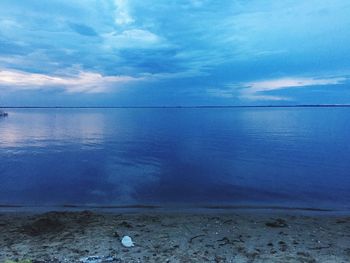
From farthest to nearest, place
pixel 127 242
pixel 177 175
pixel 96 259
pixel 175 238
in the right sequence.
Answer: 1. pixel 177 175
2. pixel 175 238
3. pixel 127 242
4. pixel 96 259

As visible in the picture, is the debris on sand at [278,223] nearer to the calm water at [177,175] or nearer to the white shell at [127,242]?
the calm water at [177,175]

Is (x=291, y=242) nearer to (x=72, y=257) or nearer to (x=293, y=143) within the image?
(x=72, y=257)

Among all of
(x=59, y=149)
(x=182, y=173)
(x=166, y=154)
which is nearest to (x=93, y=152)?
(x=59, y=149)

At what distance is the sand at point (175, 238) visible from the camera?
29.0ft

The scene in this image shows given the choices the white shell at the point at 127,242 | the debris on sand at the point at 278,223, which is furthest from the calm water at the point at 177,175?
the white shell at the point at 127,242

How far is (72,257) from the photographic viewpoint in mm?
8625

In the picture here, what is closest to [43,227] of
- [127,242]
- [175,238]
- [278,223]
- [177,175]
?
[127,242]

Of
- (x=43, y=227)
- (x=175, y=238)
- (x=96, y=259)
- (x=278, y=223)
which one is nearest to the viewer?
(x=96, y=259)

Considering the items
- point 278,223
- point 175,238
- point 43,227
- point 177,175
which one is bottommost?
point 177,175

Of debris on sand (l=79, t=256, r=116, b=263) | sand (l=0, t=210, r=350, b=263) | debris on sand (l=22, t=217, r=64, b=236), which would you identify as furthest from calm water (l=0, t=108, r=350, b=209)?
debris on sand (l=79, t=256, r=116, b=263)

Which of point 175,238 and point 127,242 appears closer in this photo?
point 127,242

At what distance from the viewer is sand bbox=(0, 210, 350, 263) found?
8.84 metres

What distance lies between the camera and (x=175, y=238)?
10391 mm

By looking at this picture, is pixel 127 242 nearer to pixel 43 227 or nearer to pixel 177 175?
pixel 43 227
